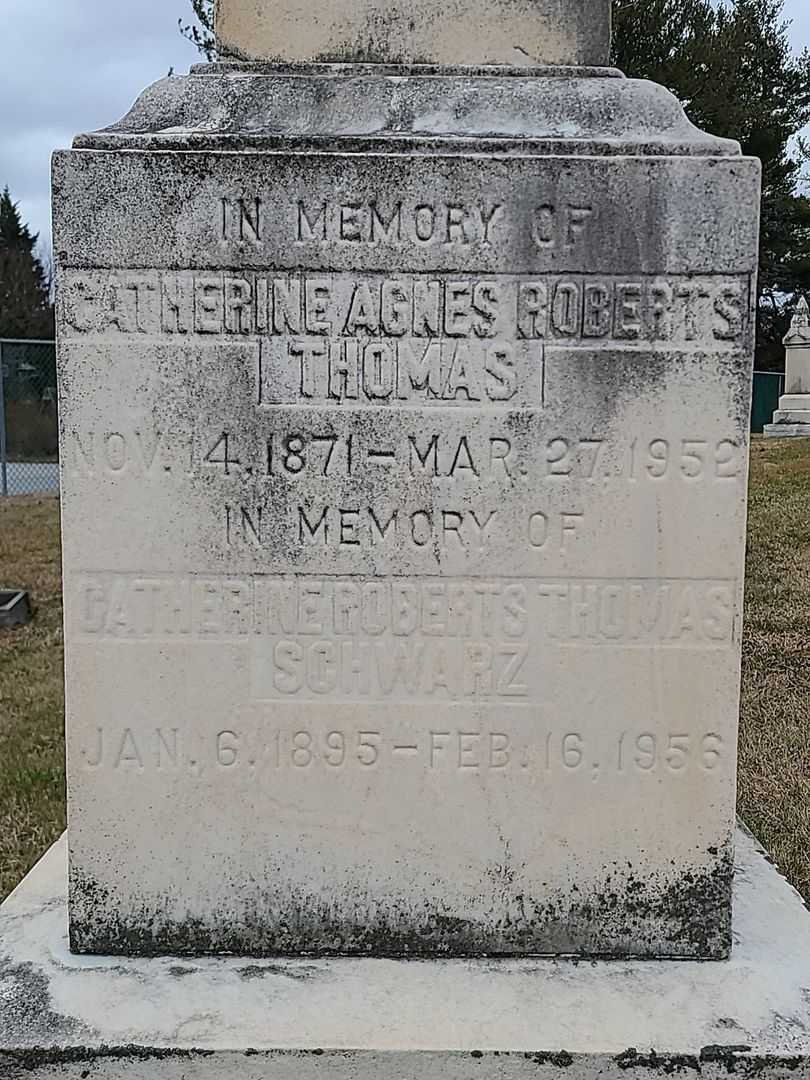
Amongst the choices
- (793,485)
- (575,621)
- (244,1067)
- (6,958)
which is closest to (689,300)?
(575,621)

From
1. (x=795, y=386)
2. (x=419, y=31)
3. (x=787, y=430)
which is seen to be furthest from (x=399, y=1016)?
(x=795, y=386)

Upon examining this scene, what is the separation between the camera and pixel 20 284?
128 ft

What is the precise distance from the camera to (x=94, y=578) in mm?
2273

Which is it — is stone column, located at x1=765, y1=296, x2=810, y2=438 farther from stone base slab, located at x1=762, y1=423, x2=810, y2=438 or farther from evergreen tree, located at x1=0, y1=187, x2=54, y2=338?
evergreen tree, located at x1=0, y1=187, x2=54, y2=338

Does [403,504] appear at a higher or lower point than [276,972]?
higher

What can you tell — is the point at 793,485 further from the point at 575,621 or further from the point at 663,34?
the point at 663,34

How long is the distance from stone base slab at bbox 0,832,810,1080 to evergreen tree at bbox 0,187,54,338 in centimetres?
3528

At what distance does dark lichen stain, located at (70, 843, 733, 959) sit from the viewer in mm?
2328

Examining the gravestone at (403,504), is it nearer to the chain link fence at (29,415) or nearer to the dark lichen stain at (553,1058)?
the dark lichen stain at (553,1058)

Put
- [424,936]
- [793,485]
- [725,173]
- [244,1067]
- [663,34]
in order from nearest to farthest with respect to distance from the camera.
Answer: [244,1067] → [725,173] → [424,936] → [793,485] → [663,34]

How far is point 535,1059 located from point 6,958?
1.05 metres

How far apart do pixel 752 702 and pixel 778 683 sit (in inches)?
16.0

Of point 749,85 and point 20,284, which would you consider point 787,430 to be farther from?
point 20,284

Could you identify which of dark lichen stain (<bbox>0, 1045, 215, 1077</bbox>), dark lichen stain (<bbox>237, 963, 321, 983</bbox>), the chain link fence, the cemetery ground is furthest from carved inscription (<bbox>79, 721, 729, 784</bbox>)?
the chain link fence
